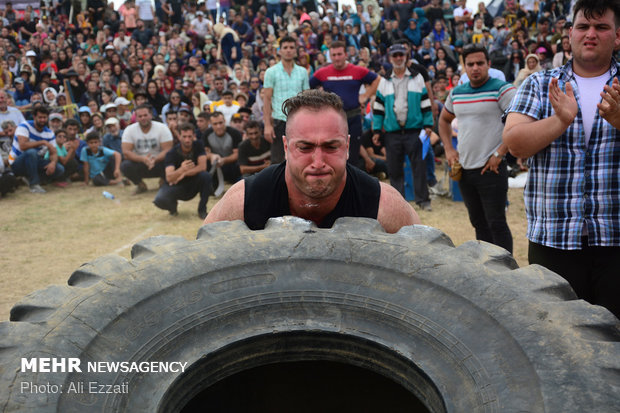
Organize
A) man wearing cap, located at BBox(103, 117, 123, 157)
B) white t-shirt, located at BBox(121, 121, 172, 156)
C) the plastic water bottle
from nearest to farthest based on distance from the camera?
the plastic water bottle < white t-shirt, located at BBox(121, 121, 172, 156) < man wearing cap, located at BBox(103, 117, 123, 157)

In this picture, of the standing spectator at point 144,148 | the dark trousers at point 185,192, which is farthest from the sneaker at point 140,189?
the dark trousers at point 185,192

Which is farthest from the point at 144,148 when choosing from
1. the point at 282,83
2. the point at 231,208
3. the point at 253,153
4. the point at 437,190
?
the point at 231,208

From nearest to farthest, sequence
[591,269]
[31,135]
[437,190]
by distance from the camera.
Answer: [591,269] → [437,190] → [31,135]

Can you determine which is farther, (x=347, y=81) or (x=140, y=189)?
(x=140, y=189)

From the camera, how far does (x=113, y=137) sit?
10906 mm

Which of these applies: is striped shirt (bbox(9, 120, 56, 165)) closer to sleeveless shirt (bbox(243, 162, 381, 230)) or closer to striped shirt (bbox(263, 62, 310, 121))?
striped shirt (bbox(263, 62, 310, 121))

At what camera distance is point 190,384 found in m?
1.59

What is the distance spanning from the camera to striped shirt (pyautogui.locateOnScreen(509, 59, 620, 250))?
241cm

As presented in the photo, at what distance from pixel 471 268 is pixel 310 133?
2.88 feet

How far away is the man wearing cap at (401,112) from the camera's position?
23.3 feet

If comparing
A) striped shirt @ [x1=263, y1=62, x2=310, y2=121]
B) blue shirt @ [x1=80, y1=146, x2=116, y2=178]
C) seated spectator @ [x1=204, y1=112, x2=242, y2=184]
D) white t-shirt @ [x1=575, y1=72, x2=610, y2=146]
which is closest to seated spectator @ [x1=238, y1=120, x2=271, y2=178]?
seated spectator @ [x1=204, y1=112, x2=242, y2=184]

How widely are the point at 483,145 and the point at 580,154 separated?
2226 millimetres

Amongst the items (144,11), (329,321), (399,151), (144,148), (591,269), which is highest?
(144,11)

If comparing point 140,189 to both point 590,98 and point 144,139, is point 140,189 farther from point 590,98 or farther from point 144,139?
point 590,98
